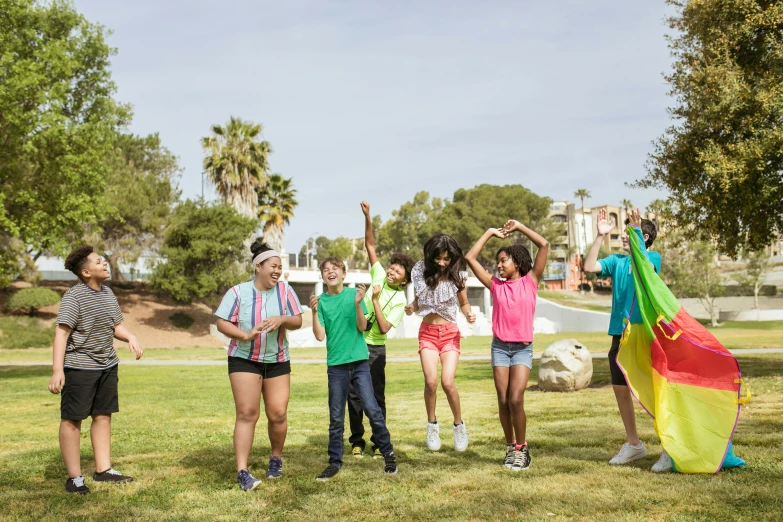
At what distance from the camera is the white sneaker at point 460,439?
282 inches

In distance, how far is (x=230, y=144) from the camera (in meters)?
42.1

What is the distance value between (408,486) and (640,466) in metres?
2.18

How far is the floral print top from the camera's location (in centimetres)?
707

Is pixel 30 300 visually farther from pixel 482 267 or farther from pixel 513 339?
pixel 513 339

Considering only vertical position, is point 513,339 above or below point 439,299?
below

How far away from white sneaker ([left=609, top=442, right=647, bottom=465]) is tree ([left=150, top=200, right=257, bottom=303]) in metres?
39.3

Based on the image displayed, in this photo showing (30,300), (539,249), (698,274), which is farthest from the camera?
(698,274)

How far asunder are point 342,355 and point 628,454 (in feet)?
9.14

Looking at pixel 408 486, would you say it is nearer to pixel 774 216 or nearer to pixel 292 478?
pixel 292 478

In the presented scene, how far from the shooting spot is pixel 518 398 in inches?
246

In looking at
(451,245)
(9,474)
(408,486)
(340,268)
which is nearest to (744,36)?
(451,245)

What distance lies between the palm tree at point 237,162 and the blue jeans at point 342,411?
122ft

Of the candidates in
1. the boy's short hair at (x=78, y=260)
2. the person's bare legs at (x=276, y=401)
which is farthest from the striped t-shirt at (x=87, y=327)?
the person's bare legs at (x=276, y=401)

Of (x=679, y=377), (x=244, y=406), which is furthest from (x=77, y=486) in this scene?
(x=679, y=377)
